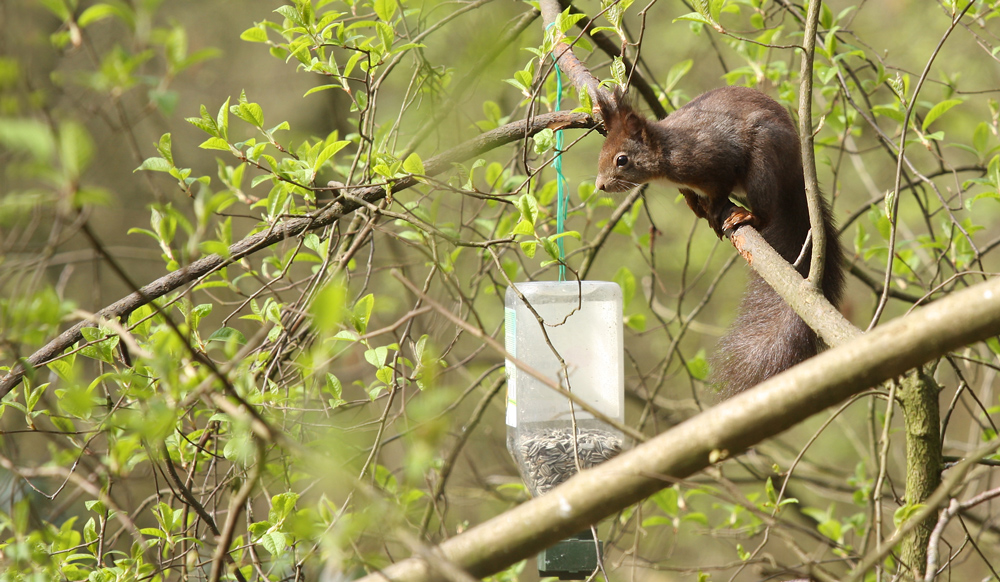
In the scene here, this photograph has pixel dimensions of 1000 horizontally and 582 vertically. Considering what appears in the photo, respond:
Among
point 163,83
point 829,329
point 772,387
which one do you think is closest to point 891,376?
point 772,387

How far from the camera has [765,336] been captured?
2.19 meters

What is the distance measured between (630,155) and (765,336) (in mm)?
795

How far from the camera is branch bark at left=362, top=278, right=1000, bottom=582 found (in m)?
0.95

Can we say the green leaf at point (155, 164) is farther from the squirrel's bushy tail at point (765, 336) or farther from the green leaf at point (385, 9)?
the squirrel's bushy tail at point (765, 336)

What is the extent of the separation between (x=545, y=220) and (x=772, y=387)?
5.24ft

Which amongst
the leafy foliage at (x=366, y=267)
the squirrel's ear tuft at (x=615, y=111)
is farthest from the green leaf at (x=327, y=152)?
the squirrel's ear tuft at (x=615, y=111)

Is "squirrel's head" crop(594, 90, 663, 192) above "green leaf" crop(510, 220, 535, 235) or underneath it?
above

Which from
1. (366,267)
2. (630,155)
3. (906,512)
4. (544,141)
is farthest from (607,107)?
(906,512)

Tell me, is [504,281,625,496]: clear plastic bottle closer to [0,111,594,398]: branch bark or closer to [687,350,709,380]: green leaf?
[0,111,594,398]: branch bark

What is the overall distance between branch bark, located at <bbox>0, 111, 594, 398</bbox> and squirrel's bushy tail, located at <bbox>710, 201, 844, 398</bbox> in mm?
756

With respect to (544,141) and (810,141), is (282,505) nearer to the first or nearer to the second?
(544,141)

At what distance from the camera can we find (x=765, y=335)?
2.19m

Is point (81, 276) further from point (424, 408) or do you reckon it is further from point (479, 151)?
point (424, 408)

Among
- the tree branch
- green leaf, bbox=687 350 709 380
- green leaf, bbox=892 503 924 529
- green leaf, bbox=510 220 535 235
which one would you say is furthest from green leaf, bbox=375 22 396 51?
green leaf, bbox=687 350 709 380
